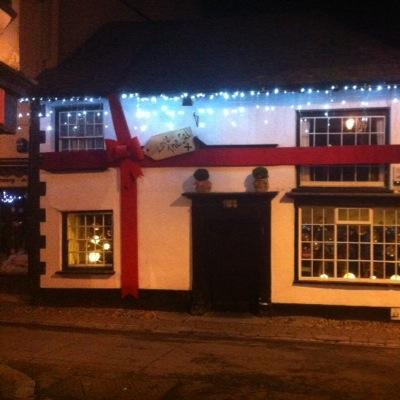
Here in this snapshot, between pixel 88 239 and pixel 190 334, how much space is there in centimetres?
364

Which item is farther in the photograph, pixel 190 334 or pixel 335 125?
pixel 335 125

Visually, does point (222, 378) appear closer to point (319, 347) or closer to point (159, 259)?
point (319, 347)

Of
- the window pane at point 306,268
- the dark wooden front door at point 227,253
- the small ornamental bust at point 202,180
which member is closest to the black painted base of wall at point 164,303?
the dark wooden front door at point 227,253

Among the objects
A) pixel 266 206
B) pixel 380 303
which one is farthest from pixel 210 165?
pixel 380 303

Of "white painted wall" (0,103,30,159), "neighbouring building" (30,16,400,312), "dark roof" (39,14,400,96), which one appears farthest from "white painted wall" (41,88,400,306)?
A: "white painted wall" (0,103,30,159)

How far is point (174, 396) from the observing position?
727 cm

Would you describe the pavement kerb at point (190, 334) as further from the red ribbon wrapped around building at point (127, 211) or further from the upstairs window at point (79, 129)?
the upstairs window at point (79, 129)

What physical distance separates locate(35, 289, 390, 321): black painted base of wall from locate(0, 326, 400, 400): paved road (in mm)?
1967

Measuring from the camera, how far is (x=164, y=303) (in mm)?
13062

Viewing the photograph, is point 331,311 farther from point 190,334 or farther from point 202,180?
point 202,180

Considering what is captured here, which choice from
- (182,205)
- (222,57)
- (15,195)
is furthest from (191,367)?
(15,195)

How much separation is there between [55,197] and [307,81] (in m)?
6.05

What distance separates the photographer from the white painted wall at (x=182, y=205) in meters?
12.3

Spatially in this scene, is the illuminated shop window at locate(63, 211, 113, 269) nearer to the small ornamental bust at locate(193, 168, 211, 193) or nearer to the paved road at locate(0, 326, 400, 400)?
the small ornamental bust at locate(193, 168, 211, 193)
